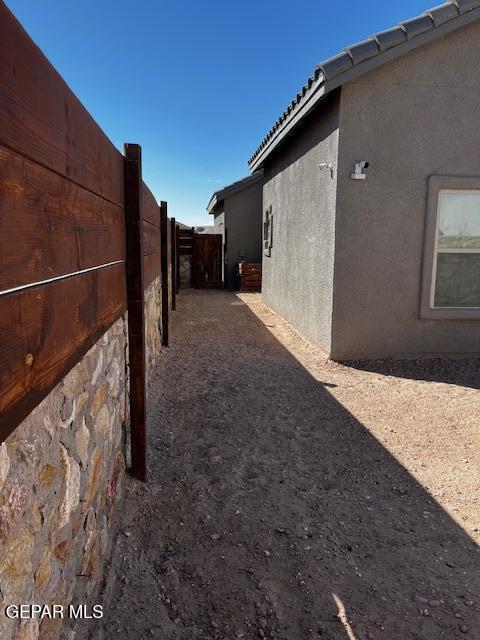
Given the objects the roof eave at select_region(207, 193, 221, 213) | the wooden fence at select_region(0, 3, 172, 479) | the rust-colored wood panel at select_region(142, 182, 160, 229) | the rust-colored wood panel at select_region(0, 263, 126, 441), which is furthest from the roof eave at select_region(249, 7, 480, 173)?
the roof eave at select_region(207, 193, 221, 213)

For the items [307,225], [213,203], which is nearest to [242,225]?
[213,203]

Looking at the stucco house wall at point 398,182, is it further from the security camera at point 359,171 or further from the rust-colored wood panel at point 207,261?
the rust-colored wood panel at point 207,261

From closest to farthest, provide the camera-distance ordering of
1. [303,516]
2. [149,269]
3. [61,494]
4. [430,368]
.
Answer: [61,494]
[303,516]
[149,269]
[430,368]

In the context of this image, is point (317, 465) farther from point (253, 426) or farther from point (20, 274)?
point (20, 274)

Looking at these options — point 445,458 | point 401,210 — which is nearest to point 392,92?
point 401,210

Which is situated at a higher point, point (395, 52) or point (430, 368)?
point (395, 52)

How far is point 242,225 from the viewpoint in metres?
16.0

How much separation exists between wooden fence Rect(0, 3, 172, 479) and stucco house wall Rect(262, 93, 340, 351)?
444cm

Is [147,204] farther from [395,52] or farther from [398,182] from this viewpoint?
[395,52]

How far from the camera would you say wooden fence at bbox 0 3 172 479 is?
1.03 meters

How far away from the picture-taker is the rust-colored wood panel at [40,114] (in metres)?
1.03

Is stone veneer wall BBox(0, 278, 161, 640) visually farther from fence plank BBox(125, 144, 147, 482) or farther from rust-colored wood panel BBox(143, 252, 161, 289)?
rust-colored wood panel BBox(143, 252, 161, 289)

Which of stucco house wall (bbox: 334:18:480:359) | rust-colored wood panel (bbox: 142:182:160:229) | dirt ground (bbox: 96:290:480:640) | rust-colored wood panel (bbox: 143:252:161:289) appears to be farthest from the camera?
stucco house wall (bbox: 334:18:480:359)

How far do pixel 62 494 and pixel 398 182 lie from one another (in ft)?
18.4
